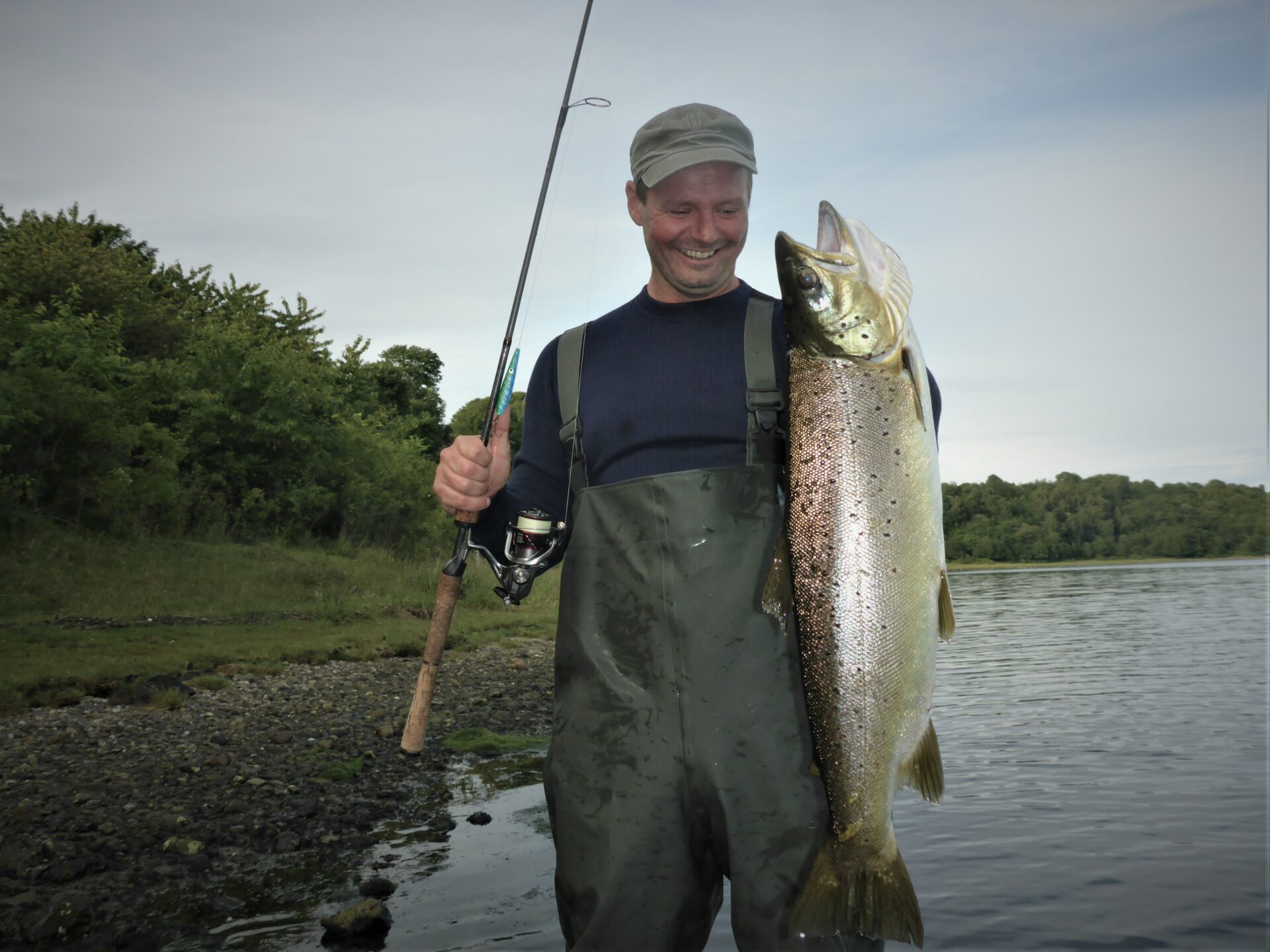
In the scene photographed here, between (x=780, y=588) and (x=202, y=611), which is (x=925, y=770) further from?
(x=202, y=611)

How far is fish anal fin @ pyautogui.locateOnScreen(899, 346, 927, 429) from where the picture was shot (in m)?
2.44

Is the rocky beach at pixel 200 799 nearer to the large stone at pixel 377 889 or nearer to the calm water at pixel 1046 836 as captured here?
the large stone at pixel 377 889

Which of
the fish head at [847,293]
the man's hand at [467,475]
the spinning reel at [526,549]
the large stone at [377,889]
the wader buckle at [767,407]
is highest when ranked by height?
the fish head at [847,293]

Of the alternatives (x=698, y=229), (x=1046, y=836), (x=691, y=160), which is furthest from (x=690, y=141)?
(x=1046, y=836)

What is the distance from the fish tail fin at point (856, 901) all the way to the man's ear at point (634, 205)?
1906mm

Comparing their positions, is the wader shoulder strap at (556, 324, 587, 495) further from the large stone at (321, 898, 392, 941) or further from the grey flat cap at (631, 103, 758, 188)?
the large stone at (321, 898, 392, 941)

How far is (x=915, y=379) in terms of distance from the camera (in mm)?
2438

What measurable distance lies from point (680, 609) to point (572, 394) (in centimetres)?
75

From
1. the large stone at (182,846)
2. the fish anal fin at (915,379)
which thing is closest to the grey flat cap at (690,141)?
the fish anal fin at (915,379)

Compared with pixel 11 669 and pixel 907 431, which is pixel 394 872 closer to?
pixel 907 431

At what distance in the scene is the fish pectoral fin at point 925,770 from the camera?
243cm

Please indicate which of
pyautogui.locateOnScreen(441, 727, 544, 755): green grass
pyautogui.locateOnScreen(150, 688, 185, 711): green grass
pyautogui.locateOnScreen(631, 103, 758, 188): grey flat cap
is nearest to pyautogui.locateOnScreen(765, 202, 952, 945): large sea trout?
pyautogui.locateOnScreen(631, 103, 758, 188): grey flat cap

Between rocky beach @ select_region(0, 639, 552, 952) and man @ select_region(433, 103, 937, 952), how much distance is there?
11.0ft

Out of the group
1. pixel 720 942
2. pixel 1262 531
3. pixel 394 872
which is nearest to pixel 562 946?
pixel 720 942
